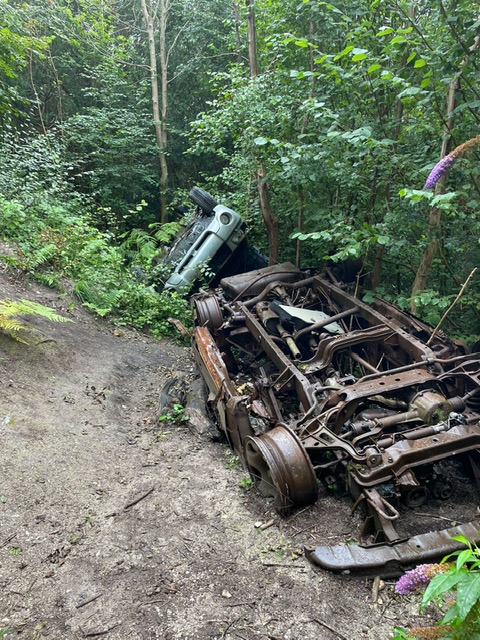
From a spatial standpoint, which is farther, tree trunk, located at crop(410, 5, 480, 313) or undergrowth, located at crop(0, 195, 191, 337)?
undergrowth, located at crop(0, 195, 191, 337)

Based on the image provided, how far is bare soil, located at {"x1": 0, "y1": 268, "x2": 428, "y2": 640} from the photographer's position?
6.43ft

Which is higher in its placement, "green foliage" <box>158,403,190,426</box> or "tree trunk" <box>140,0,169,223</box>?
"tree trunk" <box>140,0,169,223</box>

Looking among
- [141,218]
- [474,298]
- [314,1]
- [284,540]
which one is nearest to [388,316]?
[474,298]

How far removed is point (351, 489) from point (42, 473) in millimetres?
2139

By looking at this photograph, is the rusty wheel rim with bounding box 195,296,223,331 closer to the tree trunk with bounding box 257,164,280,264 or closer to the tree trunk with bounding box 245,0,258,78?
the tree trunk with bounding box 257,164,280,264

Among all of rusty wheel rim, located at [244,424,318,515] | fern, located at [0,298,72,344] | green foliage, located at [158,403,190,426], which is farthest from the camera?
green foliage, located at [158,403,190,426]

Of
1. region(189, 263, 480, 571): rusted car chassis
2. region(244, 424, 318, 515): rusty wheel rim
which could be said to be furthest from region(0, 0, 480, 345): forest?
region(244, 424, 318, 515): rusty wheel rim

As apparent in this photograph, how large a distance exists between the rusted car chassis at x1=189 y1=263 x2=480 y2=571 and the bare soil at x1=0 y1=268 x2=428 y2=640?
179 mm

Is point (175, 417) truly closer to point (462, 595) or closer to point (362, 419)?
point (362, 419)

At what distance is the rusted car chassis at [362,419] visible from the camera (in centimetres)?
246

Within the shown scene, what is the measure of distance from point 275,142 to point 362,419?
12.1 ft

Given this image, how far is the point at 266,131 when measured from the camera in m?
6.39

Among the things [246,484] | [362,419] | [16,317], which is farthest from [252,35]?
[246,484]

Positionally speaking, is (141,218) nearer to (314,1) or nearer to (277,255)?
(277,255)
